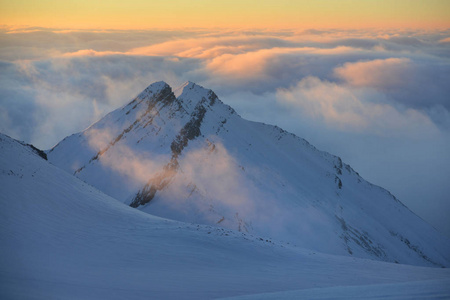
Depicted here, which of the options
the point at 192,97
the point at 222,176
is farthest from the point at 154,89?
the point at 222,176

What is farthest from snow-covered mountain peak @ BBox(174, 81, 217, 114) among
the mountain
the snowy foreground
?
the snowy foreground

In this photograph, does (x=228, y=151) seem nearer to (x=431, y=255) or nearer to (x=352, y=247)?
(x=352, y=247)

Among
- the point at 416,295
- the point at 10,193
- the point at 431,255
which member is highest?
the point at 416,295

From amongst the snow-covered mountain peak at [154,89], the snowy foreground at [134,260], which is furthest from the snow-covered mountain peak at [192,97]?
the snowy foreground at [134,260]

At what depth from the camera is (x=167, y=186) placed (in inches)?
2435

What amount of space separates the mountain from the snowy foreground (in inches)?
1127

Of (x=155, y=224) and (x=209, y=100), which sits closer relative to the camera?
(x=155, y=224)

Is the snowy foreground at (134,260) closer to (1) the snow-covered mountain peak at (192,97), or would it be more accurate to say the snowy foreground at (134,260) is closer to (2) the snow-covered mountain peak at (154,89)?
(2) the snow-covered mountain peak at (154,89)

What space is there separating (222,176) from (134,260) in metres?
47.5

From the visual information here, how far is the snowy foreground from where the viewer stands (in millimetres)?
14773

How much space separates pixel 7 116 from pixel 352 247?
7174 inches

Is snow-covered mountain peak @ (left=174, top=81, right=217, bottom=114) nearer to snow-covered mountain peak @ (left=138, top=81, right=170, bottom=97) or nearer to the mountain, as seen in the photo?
the mountain

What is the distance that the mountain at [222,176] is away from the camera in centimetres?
6062

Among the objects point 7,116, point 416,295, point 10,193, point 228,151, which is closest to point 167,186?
point 228,151
